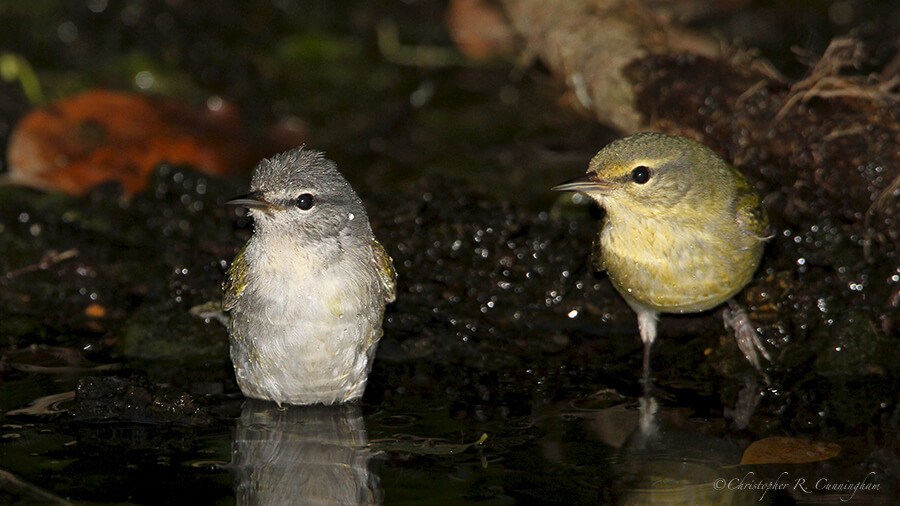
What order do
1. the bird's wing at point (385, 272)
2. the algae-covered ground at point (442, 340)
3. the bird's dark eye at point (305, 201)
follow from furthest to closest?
the bird's wing at point (385, 272) → the bird's dark eye at point (305, 201) → the algae-covered ground at point (442, 340)

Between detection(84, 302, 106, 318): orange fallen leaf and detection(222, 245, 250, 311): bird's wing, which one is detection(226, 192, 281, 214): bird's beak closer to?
detection(222, 245, 250, 311): bird's wing

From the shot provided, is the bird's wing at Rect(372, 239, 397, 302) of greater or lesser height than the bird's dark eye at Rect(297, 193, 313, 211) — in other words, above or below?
below

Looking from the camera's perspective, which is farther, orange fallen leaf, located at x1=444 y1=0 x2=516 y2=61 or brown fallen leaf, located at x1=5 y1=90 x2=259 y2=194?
orange fallen leaf, located at x1=444 y1=0 x2=516 y2=61

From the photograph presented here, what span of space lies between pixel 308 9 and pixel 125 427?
679 centimetres

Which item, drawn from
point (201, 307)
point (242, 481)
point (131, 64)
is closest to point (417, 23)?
point (131, 64)

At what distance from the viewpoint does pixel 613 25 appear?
316 inches

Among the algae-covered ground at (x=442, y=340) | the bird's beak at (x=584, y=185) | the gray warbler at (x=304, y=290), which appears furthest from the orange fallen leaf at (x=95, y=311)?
the bird's beak at (x=584, y=185)

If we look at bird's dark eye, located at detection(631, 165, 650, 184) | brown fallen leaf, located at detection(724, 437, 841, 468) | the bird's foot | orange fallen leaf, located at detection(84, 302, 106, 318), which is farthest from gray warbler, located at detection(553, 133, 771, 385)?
orange fallen leaf, located at detection(84, 302, 106, 318)

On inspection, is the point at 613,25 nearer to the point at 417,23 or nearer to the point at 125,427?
the point at 417,23

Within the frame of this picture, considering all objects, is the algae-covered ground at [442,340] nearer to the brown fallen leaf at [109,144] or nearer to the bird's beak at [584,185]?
the brown fallen leaf at [109,144]

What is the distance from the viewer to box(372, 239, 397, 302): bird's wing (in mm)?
5602

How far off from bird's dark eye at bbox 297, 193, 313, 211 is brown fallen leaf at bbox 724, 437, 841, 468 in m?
2.48

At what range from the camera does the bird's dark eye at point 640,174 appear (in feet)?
19.1

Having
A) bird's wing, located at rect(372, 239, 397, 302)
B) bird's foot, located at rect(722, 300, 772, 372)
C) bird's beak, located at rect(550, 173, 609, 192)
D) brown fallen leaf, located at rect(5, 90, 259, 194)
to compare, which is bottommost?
bird's foot, located at rect(722, 300, 772, 372)
